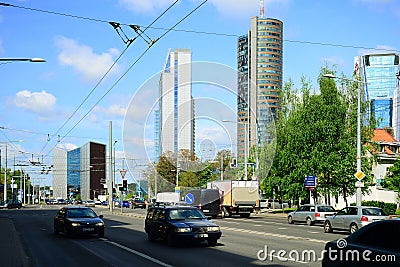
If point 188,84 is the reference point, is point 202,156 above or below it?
below

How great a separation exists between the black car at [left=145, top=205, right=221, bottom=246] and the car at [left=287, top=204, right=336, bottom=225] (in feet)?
59.8

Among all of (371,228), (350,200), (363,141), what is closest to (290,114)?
(363,141)

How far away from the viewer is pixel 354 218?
91.7 ft

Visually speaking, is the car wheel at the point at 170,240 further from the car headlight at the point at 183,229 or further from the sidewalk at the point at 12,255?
the sidewalk at the point at 12,255

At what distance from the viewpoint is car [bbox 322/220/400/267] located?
8496 millimetres

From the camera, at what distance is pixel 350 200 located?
67.3 meters

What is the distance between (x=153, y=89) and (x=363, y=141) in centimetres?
1973

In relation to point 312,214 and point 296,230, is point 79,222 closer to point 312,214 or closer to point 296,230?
point 296,230

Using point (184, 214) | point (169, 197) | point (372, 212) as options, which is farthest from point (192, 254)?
point (169, 197)

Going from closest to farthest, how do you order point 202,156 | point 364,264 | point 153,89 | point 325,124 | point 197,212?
point 364,264 → point 197,212 → point 153,89 → point 325,124 → point 202,156

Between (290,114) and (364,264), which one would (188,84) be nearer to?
(290,114)

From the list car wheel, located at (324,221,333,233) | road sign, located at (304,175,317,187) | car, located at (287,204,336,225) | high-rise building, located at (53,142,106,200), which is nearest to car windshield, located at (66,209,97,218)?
car wheel, located at (324,221,333,233)

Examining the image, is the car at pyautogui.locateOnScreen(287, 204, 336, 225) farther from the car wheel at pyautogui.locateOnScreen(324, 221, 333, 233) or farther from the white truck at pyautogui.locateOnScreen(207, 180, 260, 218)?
the car wheel at pyautogui.locateOnScreen(324, 221, 333, 233)

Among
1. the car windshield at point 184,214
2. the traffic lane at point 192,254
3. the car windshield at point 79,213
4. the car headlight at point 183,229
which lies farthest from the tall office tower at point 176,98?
the car headlight at point 183,229
